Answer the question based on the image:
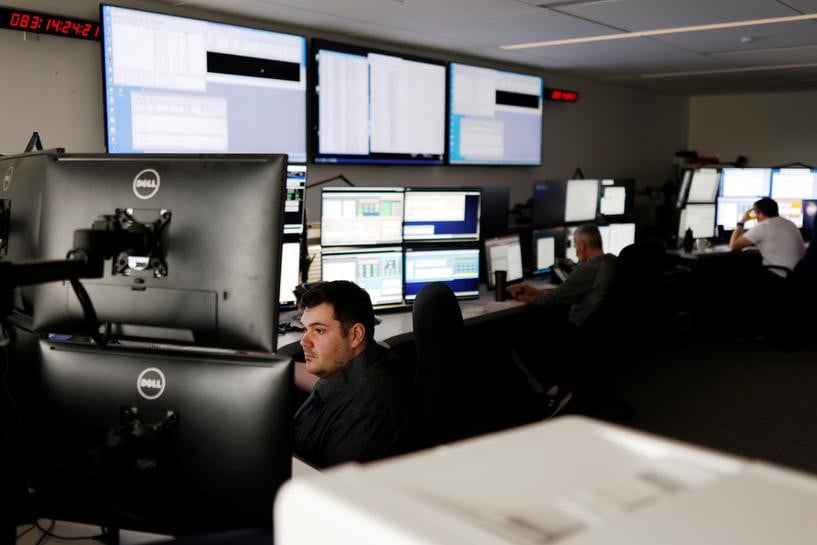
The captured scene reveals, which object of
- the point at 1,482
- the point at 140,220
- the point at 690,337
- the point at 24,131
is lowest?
the point at 690,337

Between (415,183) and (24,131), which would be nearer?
(24,131)

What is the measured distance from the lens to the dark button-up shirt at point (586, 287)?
166 inches

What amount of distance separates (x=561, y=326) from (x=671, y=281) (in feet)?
7.24

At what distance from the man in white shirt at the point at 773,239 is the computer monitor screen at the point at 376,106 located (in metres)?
2.83

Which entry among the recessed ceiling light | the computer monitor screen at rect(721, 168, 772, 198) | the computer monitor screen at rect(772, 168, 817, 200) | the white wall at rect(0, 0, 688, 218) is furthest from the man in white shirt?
the recessed ceiling light

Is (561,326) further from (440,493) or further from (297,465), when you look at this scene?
(440,493)

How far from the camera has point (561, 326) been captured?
448cm

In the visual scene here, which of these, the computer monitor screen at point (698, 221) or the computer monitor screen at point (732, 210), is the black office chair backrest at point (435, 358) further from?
the computer monitor screen at point (732, 210)

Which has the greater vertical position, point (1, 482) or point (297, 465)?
point (1, 482)

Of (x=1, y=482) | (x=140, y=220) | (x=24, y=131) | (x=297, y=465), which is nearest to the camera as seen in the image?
(x=1, y=482)

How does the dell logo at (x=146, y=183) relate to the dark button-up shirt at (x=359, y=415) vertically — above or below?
above

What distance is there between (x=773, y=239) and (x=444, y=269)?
372 cm

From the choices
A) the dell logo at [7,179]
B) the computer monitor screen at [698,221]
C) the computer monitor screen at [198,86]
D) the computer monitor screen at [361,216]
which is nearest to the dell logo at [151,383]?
the dell logo at [7,179]

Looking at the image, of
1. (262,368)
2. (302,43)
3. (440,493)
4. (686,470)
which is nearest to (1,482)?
(262,368)
